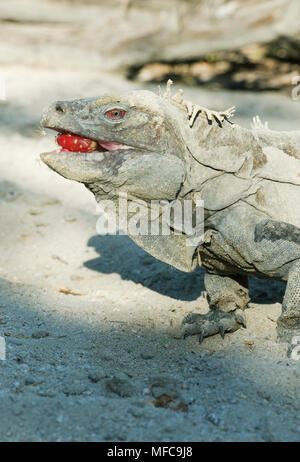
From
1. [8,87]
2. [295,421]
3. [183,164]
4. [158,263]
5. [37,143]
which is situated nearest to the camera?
[295,421]

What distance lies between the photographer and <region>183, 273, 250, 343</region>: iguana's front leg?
187 inches

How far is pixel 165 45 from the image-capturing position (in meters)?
11.5

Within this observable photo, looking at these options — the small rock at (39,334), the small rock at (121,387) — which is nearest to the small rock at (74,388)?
the small rock at (121,387)

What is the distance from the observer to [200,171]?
432 cm

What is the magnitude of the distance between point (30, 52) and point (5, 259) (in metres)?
6.67

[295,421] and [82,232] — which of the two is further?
[82,232]

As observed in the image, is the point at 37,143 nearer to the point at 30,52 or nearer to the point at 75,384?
the point at 30,52

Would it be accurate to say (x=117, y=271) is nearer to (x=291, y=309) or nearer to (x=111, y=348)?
(x=111, y=348)

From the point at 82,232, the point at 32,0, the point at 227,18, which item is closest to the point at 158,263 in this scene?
the point at 82,232

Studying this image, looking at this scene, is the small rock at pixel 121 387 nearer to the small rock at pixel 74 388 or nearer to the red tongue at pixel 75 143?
the small rock at pixel 74 388

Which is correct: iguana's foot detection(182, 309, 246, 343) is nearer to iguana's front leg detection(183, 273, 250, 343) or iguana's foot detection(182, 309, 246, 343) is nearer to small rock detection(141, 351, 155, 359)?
iguana's front leg detection(183, 273, 250, 343)

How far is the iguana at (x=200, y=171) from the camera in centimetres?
411

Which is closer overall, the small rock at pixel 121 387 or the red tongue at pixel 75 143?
the small rock at pixel 121 387

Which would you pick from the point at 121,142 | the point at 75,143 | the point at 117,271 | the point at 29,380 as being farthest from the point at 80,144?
the point at 117,271
